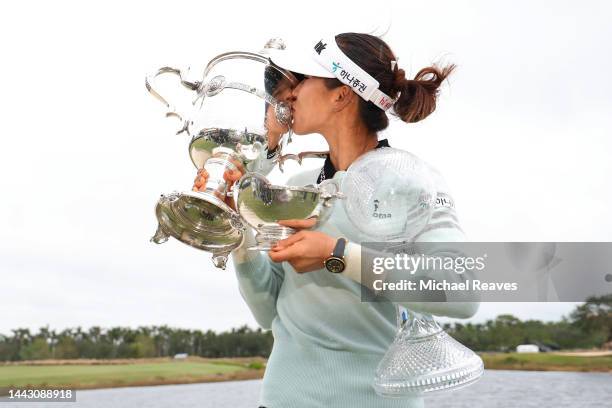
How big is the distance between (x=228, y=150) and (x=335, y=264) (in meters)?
0.41

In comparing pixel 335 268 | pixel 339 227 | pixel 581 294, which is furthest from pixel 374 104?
pixel 581 294

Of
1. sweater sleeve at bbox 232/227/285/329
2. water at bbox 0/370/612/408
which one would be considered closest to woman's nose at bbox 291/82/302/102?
sweater sleeve at bbox 232/227/285/329

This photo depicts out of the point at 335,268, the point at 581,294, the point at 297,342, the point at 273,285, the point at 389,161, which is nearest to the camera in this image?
the point at 335,268

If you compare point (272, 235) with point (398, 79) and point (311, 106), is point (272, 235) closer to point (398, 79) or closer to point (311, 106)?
point (311, 106)

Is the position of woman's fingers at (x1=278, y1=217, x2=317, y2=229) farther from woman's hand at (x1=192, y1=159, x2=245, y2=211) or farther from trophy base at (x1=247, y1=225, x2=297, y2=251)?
woman's hand at (x1=192, y1=159, x2=245, y2=211)

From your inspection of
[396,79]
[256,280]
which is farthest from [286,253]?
[396,79]

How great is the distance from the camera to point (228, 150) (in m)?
1.70

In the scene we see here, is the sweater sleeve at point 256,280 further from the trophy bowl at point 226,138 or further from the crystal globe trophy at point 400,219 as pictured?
the crystal globe trophy at point 400,219

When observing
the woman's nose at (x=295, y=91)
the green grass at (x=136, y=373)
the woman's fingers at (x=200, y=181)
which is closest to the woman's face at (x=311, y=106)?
the woman's nose at (x=295, y=91)

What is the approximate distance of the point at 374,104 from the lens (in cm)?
172

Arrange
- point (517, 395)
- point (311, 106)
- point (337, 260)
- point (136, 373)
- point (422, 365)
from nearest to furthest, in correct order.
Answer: point (337, 260) < point (422, 365) < point (311, 106) < point (517, 395) < point (136, 373)

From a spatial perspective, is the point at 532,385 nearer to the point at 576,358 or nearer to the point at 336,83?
the point at 576,358

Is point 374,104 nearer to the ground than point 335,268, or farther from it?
farther from it

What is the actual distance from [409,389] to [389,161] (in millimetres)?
485
